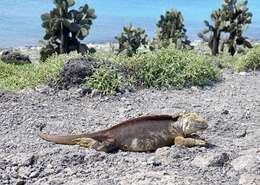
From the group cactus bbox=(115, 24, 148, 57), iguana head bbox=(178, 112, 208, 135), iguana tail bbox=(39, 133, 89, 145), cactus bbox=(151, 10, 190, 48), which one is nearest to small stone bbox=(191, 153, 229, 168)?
iguana head bbox=(178, 112, 208, 135)

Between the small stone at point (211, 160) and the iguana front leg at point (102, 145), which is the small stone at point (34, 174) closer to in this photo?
the iguana front leg at point (102, 145)

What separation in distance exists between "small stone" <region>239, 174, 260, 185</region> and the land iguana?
85 centimetres

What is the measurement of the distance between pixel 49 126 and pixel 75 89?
1695mm

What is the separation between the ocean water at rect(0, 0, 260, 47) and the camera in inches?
849

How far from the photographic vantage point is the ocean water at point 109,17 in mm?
21562

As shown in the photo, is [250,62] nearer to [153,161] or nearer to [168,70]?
[168,70]

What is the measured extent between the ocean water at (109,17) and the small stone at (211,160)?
1188 centimetres

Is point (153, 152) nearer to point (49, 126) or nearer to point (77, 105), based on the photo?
point (49, 126)

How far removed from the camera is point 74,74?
9.14 m

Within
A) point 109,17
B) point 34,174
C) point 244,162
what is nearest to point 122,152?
point 34,174

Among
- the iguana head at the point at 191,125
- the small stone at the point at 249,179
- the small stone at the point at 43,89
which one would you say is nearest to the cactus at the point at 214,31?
the small stone at the point at 43,89

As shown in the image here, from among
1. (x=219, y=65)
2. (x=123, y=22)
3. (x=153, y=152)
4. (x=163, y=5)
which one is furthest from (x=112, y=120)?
(x=163, y=5)

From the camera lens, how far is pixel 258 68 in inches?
449

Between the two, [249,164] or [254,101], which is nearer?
[249,164]
